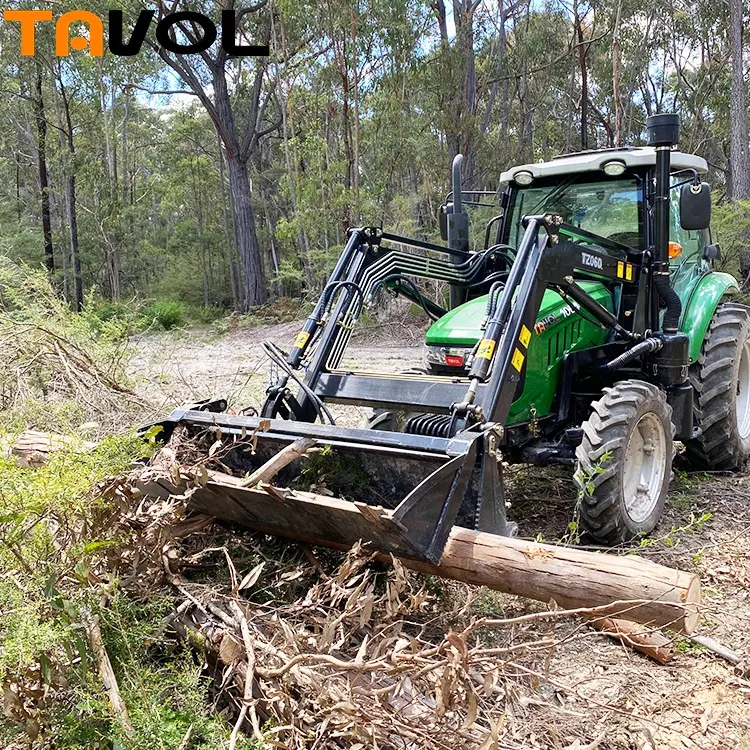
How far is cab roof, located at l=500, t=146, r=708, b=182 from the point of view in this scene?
206 inches

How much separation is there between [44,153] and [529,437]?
84.4 ft

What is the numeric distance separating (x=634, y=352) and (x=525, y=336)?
4.08 ft

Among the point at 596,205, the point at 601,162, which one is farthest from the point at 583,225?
the point at 601,162

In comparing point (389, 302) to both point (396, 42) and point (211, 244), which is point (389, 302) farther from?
point (211, 244)

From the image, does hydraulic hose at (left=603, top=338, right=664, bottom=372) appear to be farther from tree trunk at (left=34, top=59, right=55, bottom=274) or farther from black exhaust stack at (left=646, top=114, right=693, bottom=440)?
tree trunk at (left=34, top=59, right=55, bottom=274)

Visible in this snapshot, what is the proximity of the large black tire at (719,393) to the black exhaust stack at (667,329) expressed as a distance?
0.84ft

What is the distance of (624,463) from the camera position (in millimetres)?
4355

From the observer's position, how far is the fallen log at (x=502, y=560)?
302cm

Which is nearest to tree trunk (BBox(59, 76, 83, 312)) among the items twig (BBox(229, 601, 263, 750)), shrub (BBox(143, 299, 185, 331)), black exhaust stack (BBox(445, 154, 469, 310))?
shrub (BBox(143, 299, 185, 331))

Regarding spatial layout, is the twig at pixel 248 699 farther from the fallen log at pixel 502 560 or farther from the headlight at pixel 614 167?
the headlight at pixel 614 167

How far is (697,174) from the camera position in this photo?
235 inches

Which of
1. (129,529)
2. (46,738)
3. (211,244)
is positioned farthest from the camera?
(211,244)

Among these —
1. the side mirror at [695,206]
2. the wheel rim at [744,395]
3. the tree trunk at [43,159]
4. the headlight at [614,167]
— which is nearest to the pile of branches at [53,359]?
the headlight at [614,167]

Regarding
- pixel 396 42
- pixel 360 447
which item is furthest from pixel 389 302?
pixel 360 447
